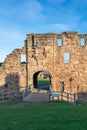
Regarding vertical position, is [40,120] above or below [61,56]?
below

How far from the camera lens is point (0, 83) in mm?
29984

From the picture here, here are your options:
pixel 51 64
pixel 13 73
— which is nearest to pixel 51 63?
pixel 51 64

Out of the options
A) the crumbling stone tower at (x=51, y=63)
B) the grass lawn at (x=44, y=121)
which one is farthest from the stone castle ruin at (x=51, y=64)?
the grass lawn at (x=44, y=121)

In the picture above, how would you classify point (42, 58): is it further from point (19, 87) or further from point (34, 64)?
point (19, 87)

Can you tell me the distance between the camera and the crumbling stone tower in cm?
3000

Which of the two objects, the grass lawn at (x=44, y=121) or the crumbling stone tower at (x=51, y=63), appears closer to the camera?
the grass lawn at (x=44, y=121)

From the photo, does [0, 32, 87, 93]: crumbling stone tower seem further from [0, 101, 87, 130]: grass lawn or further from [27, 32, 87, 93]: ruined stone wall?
[0, 101, 87, 130]: grass lawn

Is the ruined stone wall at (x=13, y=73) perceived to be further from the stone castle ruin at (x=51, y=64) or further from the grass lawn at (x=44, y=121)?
the grass lawn at (x=44, y=121)

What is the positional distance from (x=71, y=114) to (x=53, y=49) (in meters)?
15.0

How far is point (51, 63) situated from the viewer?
30078mm

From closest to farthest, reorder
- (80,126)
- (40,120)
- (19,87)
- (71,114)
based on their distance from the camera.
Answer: (80,126) < (40,120) < (71,114) < (19,87)

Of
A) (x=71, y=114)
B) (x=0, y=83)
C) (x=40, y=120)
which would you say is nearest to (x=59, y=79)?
(x=0, y=83)

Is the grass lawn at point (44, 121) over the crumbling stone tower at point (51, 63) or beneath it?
beneath

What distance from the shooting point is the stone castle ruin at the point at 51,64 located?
30.0 metres
